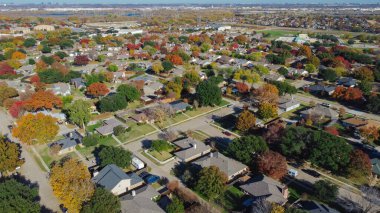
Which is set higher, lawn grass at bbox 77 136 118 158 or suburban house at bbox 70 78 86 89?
suburban house at bbox 70 78 86 89

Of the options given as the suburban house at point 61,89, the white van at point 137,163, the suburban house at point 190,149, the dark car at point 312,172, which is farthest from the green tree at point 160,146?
the suburban house at point 61,89

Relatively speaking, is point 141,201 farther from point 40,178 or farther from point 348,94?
point 348,94

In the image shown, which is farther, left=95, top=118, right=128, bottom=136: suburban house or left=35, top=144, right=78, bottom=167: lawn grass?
left=95, top=118, right=128, bottom=136: suburban house

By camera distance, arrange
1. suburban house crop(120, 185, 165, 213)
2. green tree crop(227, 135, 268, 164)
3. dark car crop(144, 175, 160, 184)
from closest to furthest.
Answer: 1. suburban house crop(120, 185, 165, 213)
2. dark car crop(144, 175, 160, 184)
3. green tree crop(227, 135, 268, 164)

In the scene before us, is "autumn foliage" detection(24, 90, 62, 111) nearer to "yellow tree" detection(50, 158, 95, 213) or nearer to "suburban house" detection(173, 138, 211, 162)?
"yellow tree" detection(50, 158, 95, 213)

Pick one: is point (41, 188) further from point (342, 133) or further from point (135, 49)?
point (135, 49)

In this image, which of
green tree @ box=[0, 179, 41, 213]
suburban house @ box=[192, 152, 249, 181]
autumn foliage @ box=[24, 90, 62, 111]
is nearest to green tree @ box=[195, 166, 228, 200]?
suburban house @ box=[192, 152, 249, 181]
